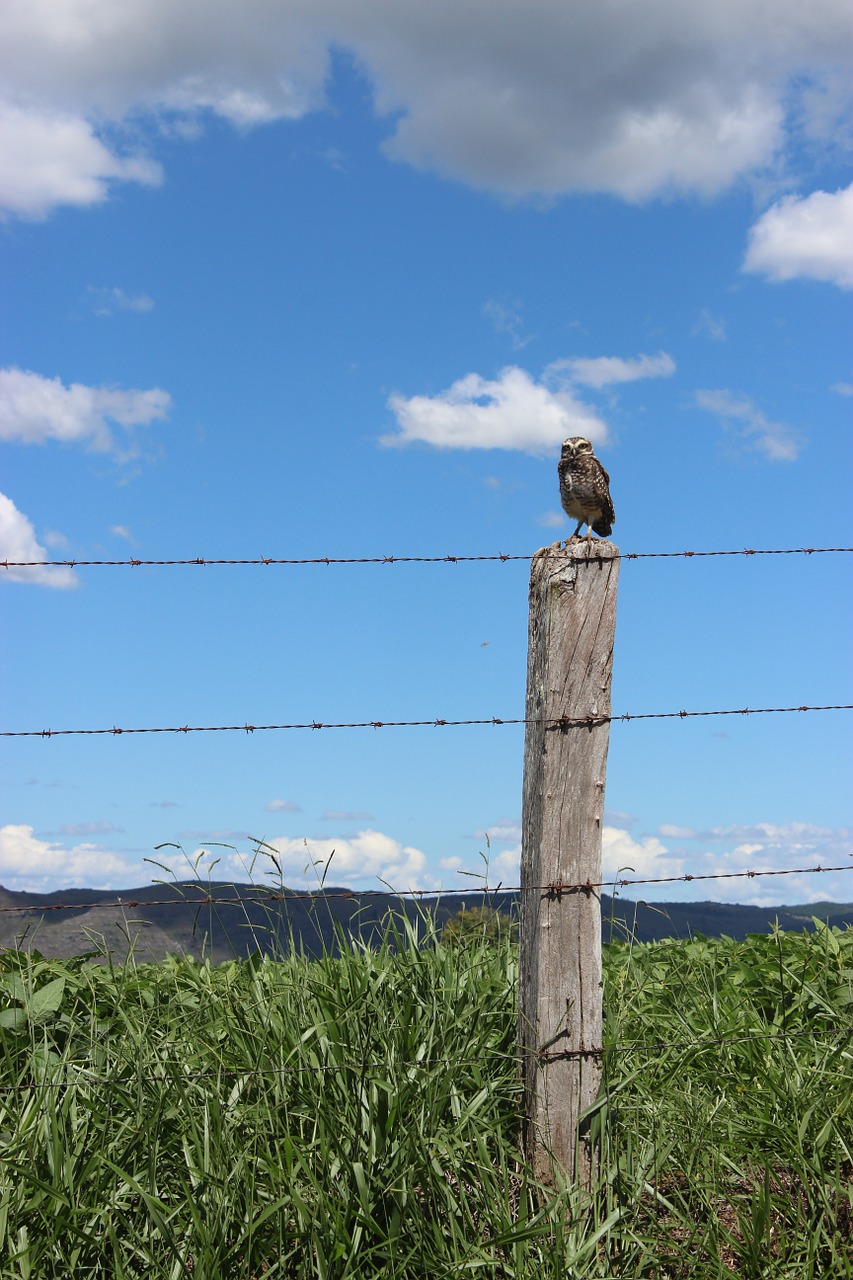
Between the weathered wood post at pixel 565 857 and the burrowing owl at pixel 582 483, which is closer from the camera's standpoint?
the weathered wood post at pixel 565 857

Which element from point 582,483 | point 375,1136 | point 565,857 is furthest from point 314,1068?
point 582,483

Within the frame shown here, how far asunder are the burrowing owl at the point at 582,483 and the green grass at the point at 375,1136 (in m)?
2.29

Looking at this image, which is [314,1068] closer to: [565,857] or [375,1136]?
[375,1136]

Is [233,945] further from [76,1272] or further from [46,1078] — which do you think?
[76,1272]

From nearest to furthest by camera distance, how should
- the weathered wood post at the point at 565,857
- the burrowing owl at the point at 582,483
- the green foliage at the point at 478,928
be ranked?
the weathered wood post at the point at 565,857, the green foliage at the point at 478,928, the burrowing owl at the point at 582,483

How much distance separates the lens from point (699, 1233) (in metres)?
3.89

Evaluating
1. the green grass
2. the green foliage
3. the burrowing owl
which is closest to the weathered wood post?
the green grass

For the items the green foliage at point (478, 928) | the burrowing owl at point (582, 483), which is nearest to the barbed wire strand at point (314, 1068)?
the green foliage at point (478, 928)

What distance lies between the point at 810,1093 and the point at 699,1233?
0.88m

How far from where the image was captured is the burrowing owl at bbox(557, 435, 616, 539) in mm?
5473

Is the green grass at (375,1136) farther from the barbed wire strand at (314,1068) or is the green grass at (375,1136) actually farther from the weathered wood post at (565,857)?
the weathered wood post at (565,857)

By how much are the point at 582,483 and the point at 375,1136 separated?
3.28 metres

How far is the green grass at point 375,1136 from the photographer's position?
3.53 metres

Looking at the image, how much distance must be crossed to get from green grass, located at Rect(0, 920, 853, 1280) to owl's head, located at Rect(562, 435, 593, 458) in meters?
2.48
